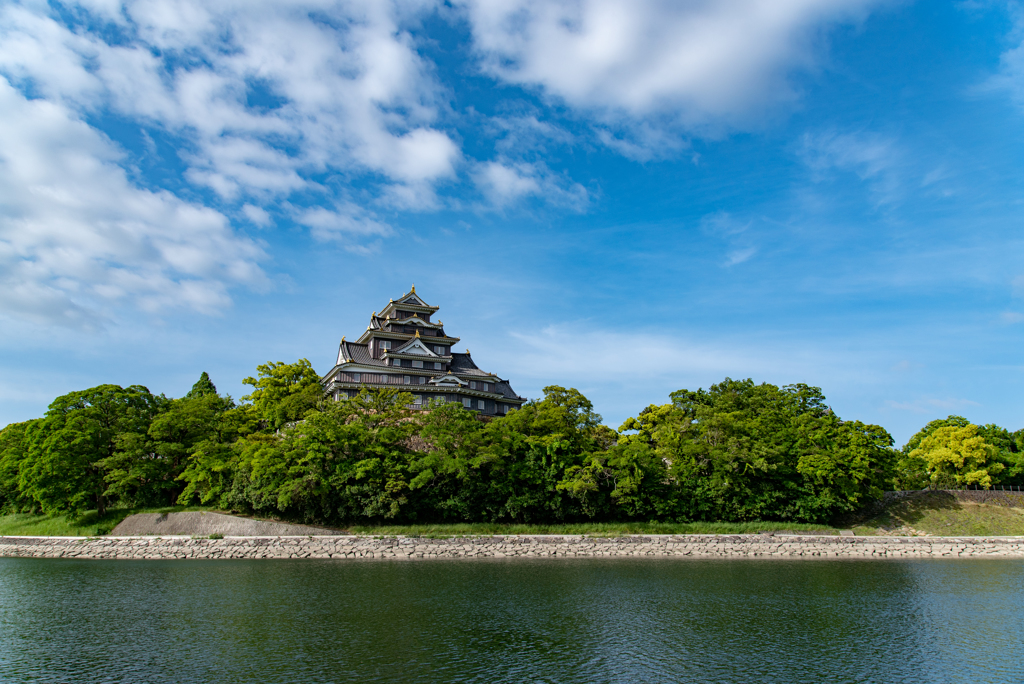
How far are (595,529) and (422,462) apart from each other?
10507 millimetres

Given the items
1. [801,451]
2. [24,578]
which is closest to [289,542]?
[24,578]

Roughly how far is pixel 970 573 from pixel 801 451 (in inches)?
511

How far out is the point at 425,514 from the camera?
111 ft

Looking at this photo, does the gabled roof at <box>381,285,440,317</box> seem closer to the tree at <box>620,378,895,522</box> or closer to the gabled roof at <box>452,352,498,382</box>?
the gabled roof at <box>452,352,498,382</box>

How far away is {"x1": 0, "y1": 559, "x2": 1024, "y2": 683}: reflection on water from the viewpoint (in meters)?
12.8

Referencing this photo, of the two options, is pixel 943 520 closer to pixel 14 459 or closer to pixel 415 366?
pixel 415 366

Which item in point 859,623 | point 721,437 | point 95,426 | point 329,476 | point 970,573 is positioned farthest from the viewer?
point 721,437

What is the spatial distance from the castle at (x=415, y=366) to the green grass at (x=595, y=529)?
12.0 m

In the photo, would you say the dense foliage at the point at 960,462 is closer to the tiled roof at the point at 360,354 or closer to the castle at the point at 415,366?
the castle at the point at 415,366

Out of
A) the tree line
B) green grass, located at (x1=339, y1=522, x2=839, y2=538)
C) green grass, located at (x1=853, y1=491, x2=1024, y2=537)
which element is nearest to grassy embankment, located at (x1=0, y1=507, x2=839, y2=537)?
green grass, located at (x1=339, y1=522, x2=839, y2=538)

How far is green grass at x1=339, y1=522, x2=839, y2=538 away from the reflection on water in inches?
255

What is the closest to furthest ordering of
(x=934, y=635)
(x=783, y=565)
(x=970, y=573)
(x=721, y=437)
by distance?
(x=934, y=635), (x=970, y=573), (x=783, y=565), (x=721, y=437)

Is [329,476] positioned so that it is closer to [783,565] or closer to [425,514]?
[425,514]

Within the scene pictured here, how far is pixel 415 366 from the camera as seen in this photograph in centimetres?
4812
